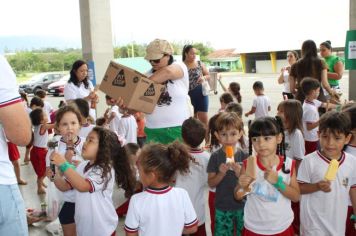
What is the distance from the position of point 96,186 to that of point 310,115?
2.97 metres

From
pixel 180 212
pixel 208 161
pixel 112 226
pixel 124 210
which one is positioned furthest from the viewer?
pixel 124 210

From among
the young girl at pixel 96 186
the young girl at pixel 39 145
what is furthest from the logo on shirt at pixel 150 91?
the young girl at pixel 39 145

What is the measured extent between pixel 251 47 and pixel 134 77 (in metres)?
40.7

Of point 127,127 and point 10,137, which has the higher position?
point 10,137

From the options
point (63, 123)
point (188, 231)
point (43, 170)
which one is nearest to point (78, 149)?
point (63, 123)

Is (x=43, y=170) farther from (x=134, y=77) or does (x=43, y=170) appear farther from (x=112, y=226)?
(x=112, y=226)

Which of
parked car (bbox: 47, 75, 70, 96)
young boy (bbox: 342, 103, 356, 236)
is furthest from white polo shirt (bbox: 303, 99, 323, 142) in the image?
parked car (bbox: 47, 75, 70, 96)

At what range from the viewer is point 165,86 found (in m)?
3.97

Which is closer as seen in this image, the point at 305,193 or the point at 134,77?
the point at 305,193

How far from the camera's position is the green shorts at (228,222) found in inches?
122

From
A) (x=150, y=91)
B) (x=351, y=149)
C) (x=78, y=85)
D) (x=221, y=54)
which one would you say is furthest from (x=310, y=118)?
(x=221, y=54)

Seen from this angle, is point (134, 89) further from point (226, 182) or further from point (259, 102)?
point (259, 102)

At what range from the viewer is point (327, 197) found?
2738 millimetres

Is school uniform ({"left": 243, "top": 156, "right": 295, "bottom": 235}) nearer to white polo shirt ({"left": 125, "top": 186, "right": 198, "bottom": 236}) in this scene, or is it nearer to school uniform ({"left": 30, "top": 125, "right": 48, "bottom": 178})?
white polo shirt ({"left": 125, "top": 186, "right": 198, "bottom": 236})
